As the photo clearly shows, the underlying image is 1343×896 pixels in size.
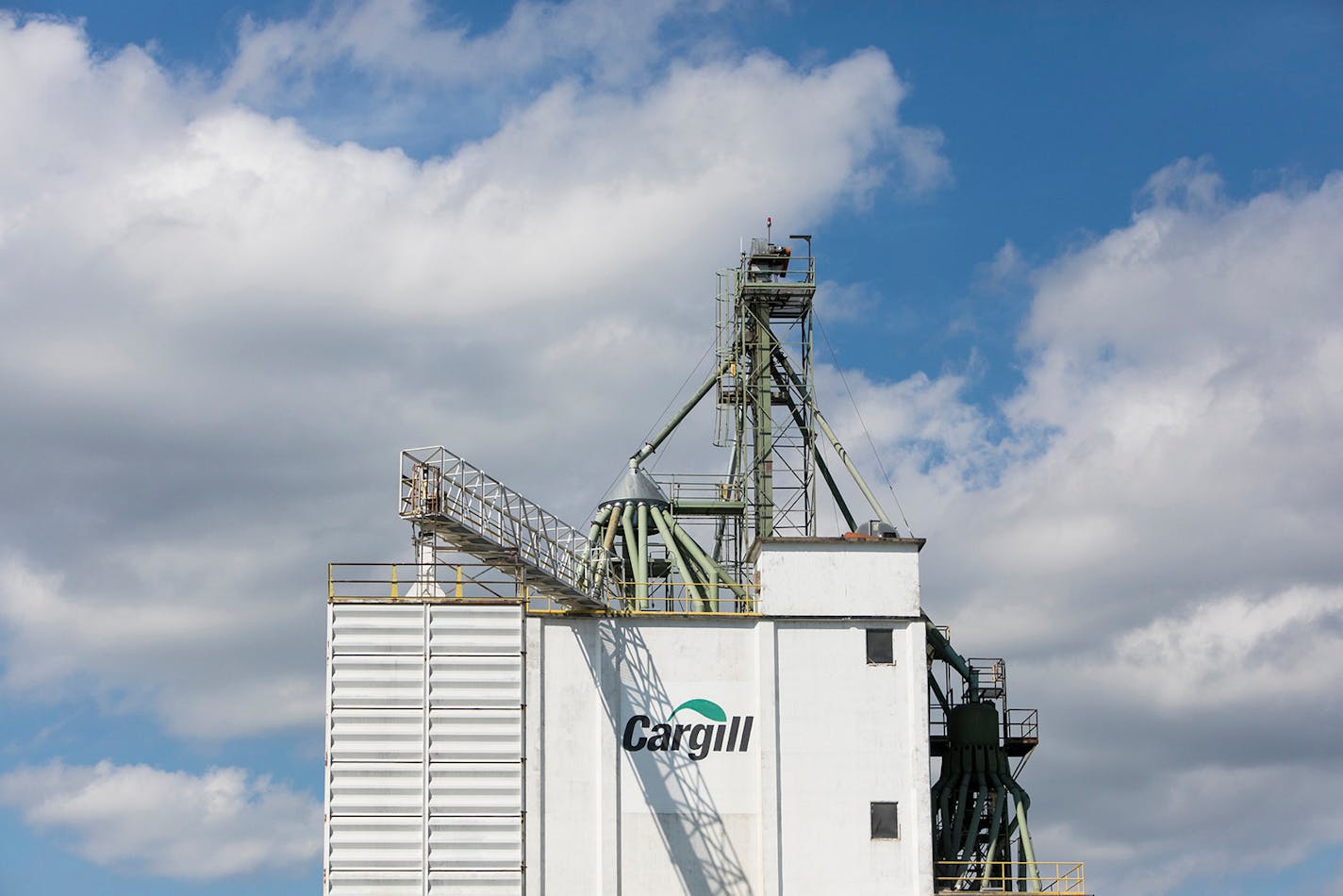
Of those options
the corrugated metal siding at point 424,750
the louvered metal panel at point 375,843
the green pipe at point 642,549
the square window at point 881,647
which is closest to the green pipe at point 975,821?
the square window at point 881,647

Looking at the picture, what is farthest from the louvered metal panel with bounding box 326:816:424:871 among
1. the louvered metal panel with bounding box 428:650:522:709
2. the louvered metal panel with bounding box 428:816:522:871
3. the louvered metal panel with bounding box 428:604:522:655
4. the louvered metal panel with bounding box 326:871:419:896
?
the louvered metal panel with bounding box 428:604:522:655

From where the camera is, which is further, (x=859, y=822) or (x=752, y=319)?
(x=752, y=319)

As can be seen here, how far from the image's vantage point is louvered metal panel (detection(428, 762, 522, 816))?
2144 inches

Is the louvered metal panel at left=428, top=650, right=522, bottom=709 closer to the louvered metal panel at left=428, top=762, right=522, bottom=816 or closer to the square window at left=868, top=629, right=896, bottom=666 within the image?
the louvered metal panel at left=428, top=762, right=522, bottom=816

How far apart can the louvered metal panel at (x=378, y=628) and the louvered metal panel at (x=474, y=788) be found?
143 inches

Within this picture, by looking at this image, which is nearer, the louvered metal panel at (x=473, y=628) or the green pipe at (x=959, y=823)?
the louvered metal panel at (x=473, y=628)

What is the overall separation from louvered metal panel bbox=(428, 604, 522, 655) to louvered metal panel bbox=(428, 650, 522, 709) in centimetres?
26

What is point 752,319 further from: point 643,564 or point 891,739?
point 891,739

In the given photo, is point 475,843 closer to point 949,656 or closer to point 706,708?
point 706,708

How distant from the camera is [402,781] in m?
54.5

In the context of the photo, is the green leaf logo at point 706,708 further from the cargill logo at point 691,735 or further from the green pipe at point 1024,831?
the green pipe at point 1024,831

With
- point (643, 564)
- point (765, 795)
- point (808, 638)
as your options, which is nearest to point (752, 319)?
point (643, 564)

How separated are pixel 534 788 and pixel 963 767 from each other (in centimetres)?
1580

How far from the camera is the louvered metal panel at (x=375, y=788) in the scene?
5419cm
